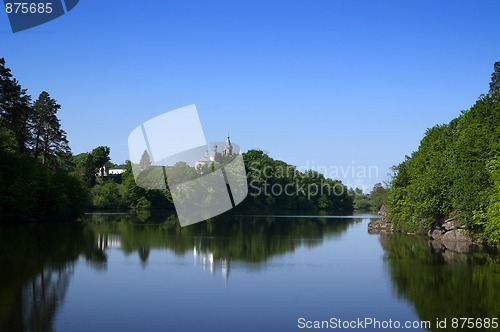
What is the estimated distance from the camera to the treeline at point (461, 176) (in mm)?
38469

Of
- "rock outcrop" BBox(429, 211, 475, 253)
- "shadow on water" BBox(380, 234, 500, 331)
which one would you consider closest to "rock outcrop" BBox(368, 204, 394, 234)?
"rock outcrop" BBox(429, 211, 475, 253)

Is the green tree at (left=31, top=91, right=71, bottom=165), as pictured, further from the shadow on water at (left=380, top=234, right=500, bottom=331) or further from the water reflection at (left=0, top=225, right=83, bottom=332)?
the shadow on water at (left=380, top=234, right=500, bottom=331)

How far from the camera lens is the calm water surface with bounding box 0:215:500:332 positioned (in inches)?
674

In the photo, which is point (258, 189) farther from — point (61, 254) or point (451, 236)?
point (61, 254)

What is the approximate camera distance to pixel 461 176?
137 ft

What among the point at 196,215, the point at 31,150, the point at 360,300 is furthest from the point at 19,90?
the point at 360,300

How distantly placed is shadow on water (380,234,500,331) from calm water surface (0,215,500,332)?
0.04 meters

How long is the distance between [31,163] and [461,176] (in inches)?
1641

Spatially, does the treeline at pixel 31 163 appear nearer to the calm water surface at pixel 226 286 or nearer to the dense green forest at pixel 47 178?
the dense green forest at pixel 47 178

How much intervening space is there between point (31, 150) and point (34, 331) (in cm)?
6031

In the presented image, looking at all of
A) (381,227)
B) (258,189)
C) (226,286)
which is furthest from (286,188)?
(226,286)

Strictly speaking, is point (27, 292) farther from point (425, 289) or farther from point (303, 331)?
point (425, 289)

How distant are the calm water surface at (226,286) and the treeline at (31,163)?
55.1 ft

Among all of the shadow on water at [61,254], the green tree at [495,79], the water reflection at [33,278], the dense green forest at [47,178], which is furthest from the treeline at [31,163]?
the green tree at [495,79]
